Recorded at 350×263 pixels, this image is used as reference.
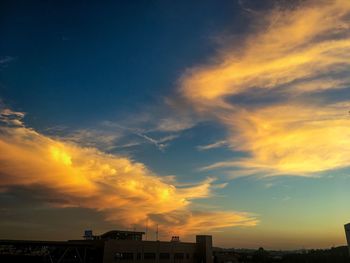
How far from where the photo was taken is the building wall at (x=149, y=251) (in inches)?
3164

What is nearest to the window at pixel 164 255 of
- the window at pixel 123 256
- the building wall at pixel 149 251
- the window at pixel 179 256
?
the building wall at pixel 149 251

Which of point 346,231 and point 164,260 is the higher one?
point 346,231

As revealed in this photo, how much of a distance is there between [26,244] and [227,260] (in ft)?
256

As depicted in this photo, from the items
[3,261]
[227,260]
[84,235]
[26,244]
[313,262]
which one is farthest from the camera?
[313,262]

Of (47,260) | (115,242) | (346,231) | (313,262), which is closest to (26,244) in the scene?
(47,260)

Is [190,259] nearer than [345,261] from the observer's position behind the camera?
Yes

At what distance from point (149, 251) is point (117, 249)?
12.9 metres

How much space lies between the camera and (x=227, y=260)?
403 feet

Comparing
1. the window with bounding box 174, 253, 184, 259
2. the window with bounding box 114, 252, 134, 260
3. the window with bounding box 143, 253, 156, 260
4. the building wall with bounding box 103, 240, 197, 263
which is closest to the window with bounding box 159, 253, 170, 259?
the building wall with bounding box 103, 240, 197, 263

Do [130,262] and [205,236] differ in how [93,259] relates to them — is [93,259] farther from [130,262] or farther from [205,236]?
[205,236]

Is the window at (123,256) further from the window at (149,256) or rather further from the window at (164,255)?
the window at (164,255)

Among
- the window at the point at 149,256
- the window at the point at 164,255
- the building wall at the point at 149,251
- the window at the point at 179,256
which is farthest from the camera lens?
the window at the point at 179,256

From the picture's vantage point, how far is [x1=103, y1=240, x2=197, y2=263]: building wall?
80.4 metres

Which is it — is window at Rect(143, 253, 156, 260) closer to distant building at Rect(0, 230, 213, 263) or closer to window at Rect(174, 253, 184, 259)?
distant building at Rect(0, 230, 213, 263)
